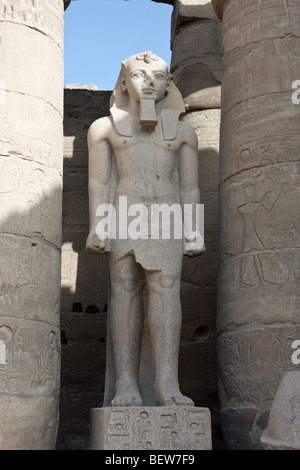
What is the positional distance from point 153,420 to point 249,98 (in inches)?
134

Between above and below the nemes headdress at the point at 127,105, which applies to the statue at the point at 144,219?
below

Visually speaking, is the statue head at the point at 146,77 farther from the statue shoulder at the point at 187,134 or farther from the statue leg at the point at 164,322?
the statue leg at the point at 164,322

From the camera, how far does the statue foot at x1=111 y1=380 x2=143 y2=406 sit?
611cm

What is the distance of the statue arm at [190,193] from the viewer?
673 centimetres

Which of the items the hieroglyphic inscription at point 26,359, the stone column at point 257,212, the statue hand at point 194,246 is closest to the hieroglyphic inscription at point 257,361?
the stone column at point 257,212

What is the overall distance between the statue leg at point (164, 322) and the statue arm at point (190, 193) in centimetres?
31

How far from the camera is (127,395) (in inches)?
245

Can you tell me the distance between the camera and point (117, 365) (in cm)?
651

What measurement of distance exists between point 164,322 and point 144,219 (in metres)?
0.90

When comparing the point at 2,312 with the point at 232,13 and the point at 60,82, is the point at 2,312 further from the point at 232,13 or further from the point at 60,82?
the point at 232,13

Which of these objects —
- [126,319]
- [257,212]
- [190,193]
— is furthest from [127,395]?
[257,212]

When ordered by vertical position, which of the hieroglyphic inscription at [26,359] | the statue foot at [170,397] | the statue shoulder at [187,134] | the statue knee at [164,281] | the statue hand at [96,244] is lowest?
the statue foot at [170,397]
